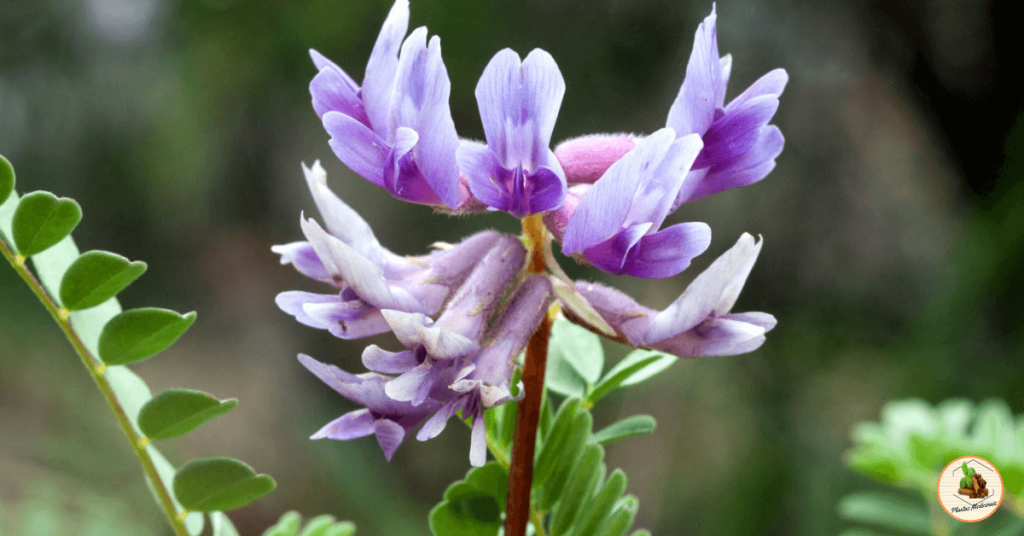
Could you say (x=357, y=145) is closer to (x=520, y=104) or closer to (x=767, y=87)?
(x=520, y=104)

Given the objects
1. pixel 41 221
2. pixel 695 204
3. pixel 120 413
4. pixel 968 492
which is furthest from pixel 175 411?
pixel 695 204

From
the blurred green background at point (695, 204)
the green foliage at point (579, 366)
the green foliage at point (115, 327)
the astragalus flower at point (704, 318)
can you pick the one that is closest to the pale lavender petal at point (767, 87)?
the astragalus flower at point (704, 318)

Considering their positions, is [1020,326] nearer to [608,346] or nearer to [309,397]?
[608,346]

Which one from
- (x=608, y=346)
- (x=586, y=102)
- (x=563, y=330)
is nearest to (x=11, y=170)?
(x=563, y=330)

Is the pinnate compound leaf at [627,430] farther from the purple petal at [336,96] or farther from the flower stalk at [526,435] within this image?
the purple petal at [336,96]

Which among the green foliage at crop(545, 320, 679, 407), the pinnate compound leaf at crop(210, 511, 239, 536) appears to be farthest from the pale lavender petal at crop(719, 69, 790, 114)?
the pinnate compound leaf at crop(210, 511, 239, 536)

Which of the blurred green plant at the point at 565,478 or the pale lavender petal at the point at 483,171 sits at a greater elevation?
the pale lavender petal at the point at 483,171
